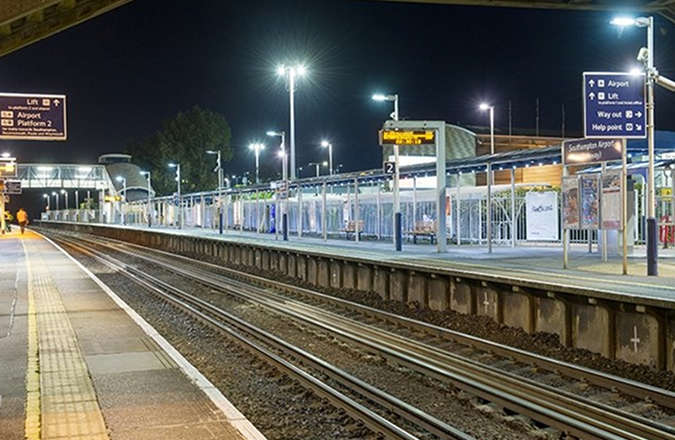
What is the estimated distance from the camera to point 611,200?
1577 cm

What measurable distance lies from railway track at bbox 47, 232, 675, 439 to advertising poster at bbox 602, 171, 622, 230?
4594 millimetres

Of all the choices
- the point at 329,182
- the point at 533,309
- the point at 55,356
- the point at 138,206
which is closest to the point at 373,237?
the point at 329,182

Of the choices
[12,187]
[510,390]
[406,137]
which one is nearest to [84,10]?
[510,390]

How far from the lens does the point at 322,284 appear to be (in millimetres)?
24188

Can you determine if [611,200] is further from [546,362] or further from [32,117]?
[32,117]

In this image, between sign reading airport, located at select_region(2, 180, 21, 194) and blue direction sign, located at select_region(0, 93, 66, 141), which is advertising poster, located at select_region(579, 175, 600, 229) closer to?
blue direction sign, located at select_region(0, 93, 66, 141)

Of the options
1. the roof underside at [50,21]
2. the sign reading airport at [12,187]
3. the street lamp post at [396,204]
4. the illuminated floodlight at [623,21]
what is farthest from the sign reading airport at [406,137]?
the sign reading airport at [12,187]

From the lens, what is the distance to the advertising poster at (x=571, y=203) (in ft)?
55.6

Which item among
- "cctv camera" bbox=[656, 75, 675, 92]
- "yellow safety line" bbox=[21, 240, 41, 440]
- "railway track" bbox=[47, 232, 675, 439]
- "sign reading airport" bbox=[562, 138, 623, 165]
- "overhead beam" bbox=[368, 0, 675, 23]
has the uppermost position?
"overhead beam" bbox=[368, 0, 675, 23]

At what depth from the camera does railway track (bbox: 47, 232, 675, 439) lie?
8078mm

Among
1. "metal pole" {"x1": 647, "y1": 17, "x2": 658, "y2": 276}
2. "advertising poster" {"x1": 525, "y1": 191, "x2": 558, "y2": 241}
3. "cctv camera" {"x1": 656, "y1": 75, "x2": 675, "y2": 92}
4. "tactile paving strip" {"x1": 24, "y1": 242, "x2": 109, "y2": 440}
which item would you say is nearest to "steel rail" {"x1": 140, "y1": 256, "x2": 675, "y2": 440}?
"tactile paving strip" {"x1": 24, "y1": 242, "x2": 109, "y2": 440}

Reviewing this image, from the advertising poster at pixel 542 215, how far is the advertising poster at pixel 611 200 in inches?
399

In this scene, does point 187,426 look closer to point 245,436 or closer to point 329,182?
point 245,436

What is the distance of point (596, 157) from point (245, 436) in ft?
41.0
